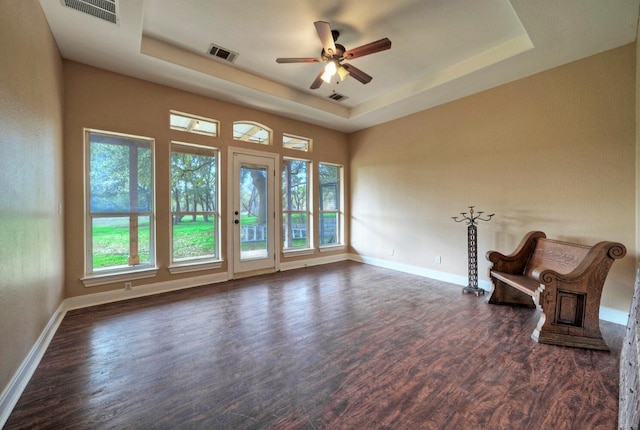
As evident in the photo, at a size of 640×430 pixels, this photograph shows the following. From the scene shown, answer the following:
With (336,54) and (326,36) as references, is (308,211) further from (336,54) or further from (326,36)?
(326,36)

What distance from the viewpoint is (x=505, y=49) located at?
3.12 m

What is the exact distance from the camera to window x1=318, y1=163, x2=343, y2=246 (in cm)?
596

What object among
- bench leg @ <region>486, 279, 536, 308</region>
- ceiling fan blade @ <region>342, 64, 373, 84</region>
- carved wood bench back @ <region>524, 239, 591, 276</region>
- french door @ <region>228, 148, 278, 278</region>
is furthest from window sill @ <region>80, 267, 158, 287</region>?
carved wood bench back @ <region>524, 239, 591, 276</region>

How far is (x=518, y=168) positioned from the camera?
3.63 m

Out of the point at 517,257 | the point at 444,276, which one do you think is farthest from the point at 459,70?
the point at 444,276

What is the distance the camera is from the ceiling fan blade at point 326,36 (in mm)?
2477

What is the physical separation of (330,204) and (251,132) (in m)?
2.35

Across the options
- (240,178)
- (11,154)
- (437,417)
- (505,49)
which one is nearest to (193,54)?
(240,178)

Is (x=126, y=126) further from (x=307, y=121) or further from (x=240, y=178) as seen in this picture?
(x=307, y=121)

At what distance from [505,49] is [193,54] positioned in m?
3.82

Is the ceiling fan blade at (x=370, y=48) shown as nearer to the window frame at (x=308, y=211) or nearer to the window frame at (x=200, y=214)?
the window frame at (x=200, y=214)

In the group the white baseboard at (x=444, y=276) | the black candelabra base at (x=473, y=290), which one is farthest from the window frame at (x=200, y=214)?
the black candelabra base at (x=473, y=290)

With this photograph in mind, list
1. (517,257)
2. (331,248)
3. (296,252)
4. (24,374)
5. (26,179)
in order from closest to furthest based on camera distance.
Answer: (24,374), (26,179), (517,257), (296,252), (331,248)

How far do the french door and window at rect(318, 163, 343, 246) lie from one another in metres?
1.26
